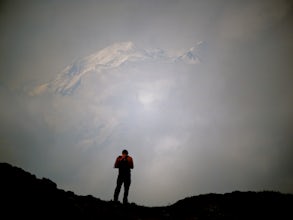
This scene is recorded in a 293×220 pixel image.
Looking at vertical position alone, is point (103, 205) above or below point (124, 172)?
below

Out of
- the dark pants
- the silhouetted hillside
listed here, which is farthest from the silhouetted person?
the silhouetted hillside

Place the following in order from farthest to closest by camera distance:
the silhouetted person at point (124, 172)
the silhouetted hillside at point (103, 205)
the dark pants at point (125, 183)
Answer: the silhouetted person at point (124, 172) → the dark pants at point (125, 183) → the silhouetted hillside at point (103, 205)

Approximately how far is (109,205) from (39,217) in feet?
18.4

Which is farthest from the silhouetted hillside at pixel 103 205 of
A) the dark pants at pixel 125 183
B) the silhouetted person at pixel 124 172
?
the silhouetted person at pixel 124 172

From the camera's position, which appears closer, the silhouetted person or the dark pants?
the dark pants

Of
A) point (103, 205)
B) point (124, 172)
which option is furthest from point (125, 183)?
point (103, 205)

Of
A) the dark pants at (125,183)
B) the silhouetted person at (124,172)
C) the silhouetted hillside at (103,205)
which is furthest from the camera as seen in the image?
the silhouetted person at (124,172)

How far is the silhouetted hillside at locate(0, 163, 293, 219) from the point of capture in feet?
33.0

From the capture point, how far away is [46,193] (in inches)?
460

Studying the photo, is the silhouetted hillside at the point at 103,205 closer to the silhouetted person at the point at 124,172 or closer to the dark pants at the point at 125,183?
the dark pants at the point at 125,183

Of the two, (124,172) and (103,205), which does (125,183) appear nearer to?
(124,172)

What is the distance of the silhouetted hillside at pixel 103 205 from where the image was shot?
1005 cm

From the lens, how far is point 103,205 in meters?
14.3

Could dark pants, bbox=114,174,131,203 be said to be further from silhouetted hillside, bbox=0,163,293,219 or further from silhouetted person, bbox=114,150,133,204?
silhouetted hillside, bbox=0,163,293,219
